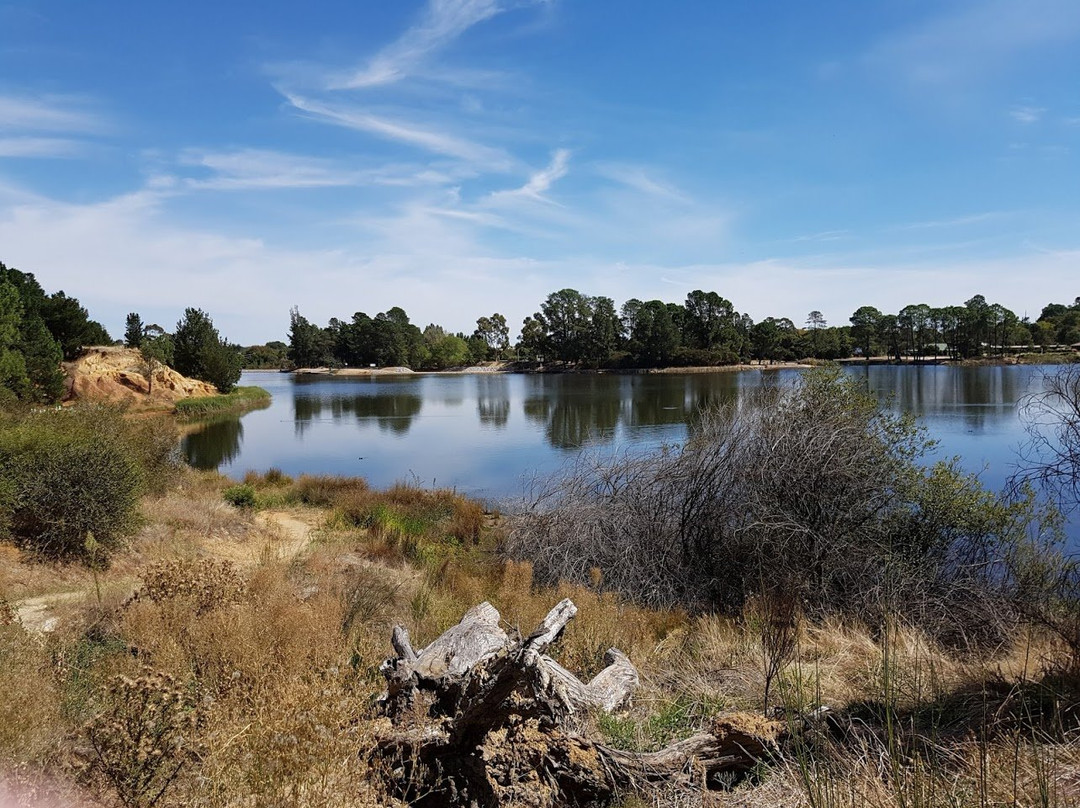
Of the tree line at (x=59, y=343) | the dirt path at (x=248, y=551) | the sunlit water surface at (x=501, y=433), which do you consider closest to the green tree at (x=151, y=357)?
the tree line at (x=59, y=343)

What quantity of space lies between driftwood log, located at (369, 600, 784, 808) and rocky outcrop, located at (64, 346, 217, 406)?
4385 centimetres

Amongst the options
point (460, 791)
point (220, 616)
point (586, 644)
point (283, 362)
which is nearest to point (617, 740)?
point (460, 791)

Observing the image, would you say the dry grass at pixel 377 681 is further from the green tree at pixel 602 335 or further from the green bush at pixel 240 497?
the green tree at pixel 602 335

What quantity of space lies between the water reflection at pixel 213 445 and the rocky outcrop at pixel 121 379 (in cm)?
633

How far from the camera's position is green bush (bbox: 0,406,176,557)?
9633mm

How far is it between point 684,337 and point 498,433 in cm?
8353

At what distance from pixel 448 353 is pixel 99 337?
276 feet

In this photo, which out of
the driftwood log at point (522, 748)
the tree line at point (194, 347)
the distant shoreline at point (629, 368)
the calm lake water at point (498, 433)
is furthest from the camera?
the distant shoreline at point (629, 368)

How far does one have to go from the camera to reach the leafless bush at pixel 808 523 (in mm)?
9234

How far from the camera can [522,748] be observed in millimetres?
3691

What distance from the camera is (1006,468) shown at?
1902cm

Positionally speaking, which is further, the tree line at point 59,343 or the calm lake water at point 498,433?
the tree line at point 59,343

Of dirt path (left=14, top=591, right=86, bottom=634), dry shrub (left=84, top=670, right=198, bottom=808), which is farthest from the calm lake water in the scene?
A: dry shrub (left=84, top=670, right=198, bottom=808)

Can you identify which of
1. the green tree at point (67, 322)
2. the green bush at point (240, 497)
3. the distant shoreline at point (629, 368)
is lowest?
the green bush at point (240, 497)
